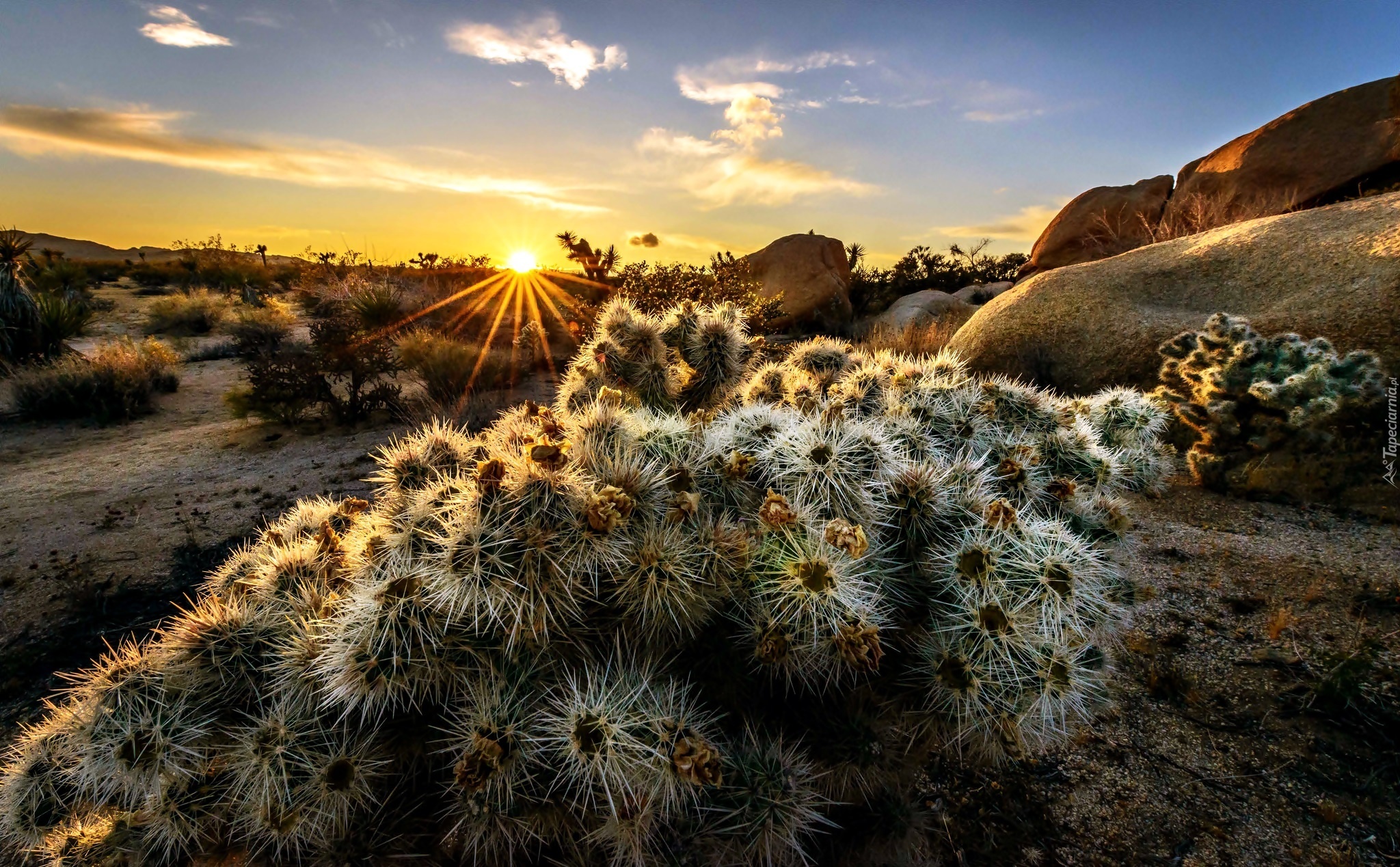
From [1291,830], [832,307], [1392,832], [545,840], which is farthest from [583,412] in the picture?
[832,307]

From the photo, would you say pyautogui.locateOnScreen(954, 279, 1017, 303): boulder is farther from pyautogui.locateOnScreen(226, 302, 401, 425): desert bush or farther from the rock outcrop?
pyautogui.locateOnScreen(226, 302, 401, 425): desert bush

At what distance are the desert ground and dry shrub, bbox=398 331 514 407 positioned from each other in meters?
3.64

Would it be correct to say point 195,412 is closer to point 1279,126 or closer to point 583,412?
point 583,412

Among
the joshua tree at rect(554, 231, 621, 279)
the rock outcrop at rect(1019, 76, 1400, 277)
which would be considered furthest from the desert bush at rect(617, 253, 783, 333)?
the rock outcrop at rect(1019, 76, 1400, 277)

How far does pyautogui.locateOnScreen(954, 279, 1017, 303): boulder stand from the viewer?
58.3ft

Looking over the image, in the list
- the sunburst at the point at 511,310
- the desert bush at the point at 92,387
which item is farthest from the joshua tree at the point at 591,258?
the desert bush at the point at 92,387

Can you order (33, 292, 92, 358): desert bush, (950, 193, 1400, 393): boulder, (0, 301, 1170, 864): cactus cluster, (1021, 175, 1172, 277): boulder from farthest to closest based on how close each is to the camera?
1. (1021, 175, 1172, 277): boulder
2. (33, 292, 92, 358): desert bush
3. (950, 193, 1400, 393): boulder
4. (0, 301, 1170, 864): cactus cluster

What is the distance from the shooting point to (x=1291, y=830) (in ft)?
7.99

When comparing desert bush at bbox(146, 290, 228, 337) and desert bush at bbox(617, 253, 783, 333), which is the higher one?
desert bush at bbox(617, 253, 783, 333)

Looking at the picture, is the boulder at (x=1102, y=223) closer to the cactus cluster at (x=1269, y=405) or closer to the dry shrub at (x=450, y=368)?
the cactus cluster at (x=1269, y=405)

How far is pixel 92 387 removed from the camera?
9.87 metres

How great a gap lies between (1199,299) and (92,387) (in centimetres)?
1708

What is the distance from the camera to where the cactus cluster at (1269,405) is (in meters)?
5.17

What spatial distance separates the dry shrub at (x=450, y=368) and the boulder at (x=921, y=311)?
322 inches
